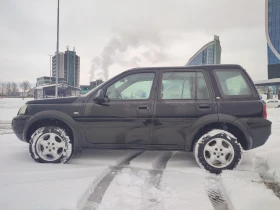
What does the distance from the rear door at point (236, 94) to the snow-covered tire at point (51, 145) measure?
262 centimetres

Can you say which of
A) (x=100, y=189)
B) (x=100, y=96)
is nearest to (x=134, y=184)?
(x=100, y=189)

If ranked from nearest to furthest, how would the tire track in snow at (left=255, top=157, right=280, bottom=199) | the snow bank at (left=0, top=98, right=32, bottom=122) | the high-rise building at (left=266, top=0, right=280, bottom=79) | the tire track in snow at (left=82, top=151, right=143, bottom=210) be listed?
the tire track in snow at (left=82, top=151, right=143, bottom=210) < the tire track in snow at (left=255, top=157, right=280, bottom=199) < the snow bank at (left=0, top=98, right=32, bottom=122) < the high-rise building at (left=266, top=0, right=280, bottom=79)

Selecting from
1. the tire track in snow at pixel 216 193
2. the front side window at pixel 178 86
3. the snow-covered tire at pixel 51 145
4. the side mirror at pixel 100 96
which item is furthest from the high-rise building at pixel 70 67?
the tire track in snow at pixel 216 193

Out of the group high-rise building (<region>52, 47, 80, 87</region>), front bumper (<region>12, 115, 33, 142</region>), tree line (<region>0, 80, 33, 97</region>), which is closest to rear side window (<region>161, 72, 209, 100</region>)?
front bumper (<region>12, 115, 33, 142</region>)

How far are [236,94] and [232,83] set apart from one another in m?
0.20

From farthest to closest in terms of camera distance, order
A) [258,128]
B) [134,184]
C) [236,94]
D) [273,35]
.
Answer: [273,35]
[236,94]
[258,128]
[134,184]

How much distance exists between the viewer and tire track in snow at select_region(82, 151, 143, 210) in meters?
2.65

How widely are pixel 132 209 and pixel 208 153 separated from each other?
1.75 m

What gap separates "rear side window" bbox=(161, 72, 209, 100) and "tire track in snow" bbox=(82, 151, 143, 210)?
1.40m

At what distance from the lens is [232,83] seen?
3.94 m

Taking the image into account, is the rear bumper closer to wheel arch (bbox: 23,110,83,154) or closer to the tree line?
wheel arch (bbox: 23,110,83,154)

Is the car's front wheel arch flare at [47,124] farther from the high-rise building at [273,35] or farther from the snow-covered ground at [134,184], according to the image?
the high-rise building at [273,35]

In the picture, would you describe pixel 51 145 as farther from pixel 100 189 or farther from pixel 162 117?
pixel 162 117

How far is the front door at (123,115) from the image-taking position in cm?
393
